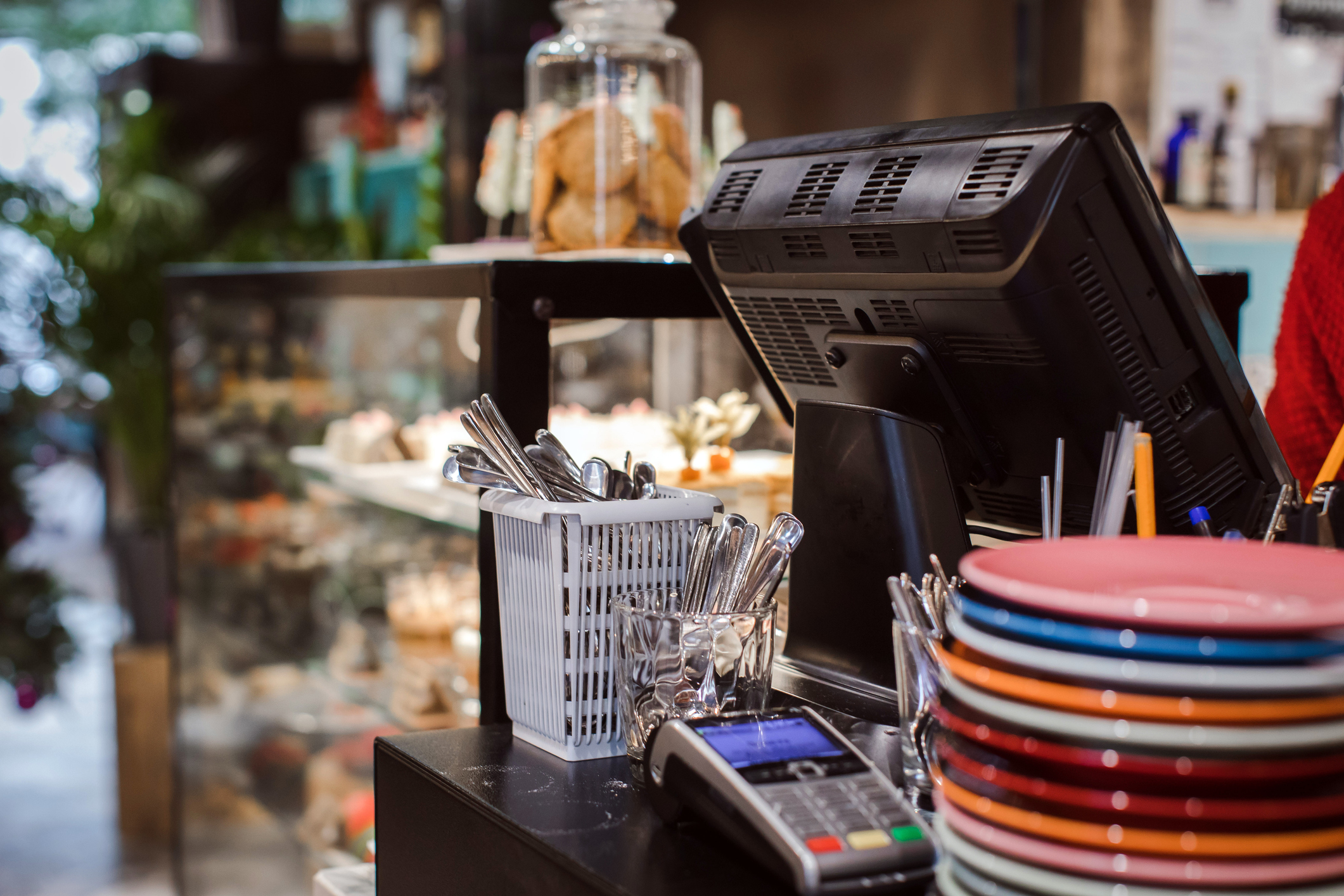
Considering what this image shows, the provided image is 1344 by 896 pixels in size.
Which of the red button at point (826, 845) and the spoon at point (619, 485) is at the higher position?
the spoon at point (619, 485)

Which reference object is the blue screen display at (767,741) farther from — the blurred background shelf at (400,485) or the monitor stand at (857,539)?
the blurred background shelf at (400,485)

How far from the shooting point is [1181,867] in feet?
1.89

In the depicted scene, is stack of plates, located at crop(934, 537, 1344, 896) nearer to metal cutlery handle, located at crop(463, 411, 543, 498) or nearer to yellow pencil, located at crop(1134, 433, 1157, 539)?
yellow pencil, located at crop(1134, 433, 1157, 539)

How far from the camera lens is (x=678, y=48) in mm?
1792

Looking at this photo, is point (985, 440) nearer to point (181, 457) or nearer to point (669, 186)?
point (669, 186)

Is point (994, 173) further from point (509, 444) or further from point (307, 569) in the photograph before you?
point (307, 569)

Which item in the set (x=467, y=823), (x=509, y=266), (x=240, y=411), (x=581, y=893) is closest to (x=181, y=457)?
(x=240, y=411)

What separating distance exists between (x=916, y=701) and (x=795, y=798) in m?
0.13

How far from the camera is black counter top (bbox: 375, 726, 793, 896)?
812mm

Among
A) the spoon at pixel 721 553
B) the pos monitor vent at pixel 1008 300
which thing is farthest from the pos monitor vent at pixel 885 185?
the spoon at pixel 721 553

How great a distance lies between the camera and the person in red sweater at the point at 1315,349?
4.58 feet

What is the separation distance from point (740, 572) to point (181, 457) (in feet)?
6.39

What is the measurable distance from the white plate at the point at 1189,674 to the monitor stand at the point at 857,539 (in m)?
0.43

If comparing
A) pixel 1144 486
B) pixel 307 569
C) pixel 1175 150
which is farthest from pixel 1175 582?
pixel 1175 150
